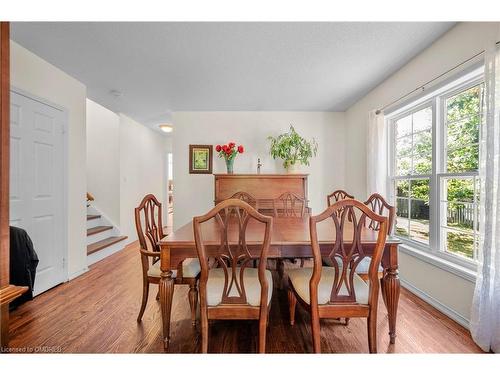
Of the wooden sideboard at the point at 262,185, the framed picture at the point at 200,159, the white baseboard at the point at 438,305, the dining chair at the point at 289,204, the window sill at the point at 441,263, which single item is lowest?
the white baseboard at the point at 438,305

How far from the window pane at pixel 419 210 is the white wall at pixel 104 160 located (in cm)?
445

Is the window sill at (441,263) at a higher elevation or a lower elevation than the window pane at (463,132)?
lower

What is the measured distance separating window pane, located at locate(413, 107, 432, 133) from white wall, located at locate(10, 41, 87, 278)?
403 cm

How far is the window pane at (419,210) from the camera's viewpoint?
8.02 feet

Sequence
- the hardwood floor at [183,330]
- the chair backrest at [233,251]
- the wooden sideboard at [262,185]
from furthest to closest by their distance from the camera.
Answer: the wooden sideboard at [262,185] → the hardwood floor at [183,330] → the chair backrest at [233,251]

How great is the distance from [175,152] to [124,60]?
6.14ft

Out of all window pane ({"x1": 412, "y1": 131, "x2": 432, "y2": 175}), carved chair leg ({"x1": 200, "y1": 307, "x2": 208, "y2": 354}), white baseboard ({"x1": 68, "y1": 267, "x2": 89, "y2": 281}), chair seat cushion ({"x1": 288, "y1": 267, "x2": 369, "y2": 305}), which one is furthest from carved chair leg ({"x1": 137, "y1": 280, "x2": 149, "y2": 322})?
window pane ({"x1": 412, "y1": 131, "x2": 432, "y2": 175})

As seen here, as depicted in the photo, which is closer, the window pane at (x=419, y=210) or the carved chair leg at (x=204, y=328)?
the carved chair leg at (x=204, y=328)

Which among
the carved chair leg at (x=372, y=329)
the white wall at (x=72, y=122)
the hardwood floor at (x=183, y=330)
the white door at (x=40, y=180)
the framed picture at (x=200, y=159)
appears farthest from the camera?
the framed picture at (x=200, y=159)

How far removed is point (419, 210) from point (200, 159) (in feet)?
10.6

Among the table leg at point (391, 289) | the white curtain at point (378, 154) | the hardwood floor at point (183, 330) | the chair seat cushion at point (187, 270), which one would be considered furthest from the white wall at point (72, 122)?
the white curtain at point (378, 154)

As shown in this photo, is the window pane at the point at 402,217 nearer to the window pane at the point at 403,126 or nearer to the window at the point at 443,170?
the window at the point at 443,170

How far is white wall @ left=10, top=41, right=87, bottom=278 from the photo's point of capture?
2.39 metres
